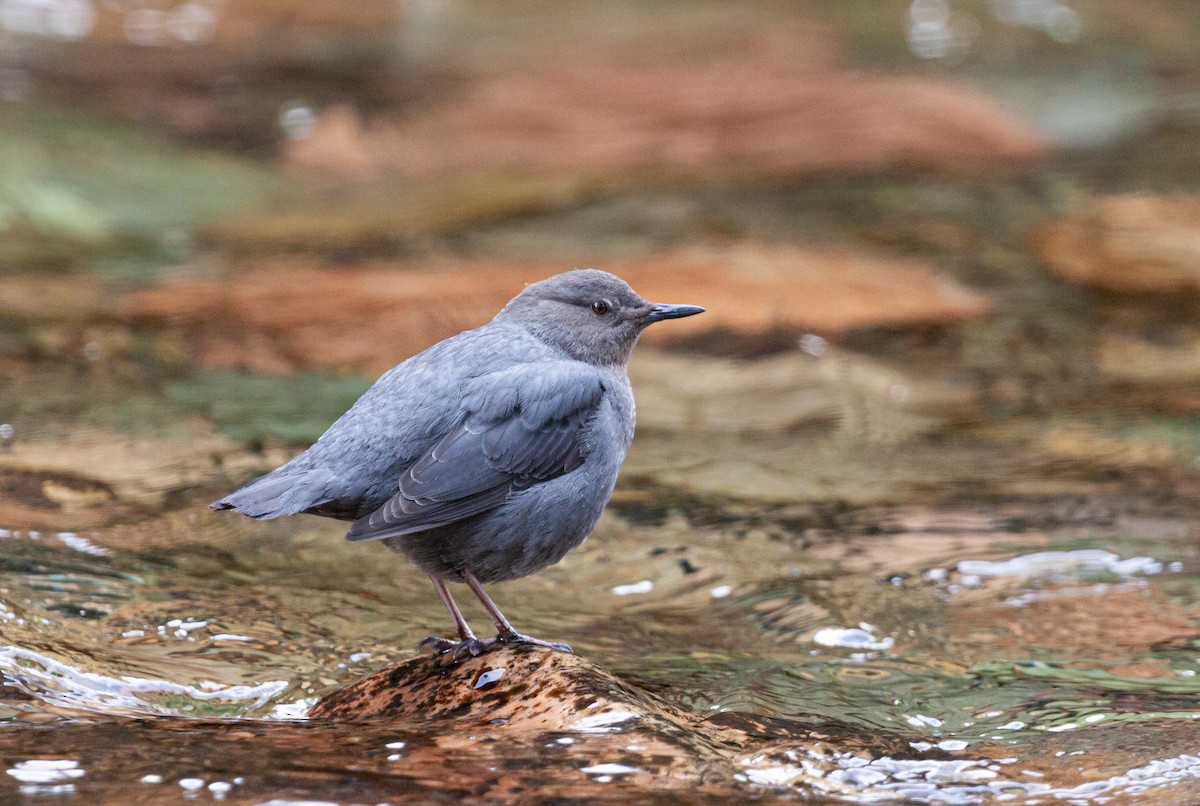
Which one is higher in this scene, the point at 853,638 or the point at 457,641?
the point at 457,641

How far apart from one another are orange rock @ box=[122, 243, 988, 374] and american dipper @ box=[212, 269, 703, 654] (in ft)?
9.89

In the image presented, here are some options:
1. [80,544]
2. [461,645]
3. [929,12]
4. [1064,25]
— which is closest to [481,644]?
[461,645]

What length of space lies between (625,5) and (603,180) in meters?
5.34

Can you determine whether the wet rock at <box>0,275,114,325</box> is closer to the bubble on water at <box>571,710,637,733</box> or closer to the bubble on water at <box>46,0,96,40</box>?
the bubble on water at <box>571,710,637,733</box>

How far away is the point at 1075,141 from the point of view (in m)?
10.4

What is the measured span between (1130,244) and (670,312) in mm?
5531

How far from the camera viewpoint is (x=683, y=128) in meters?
10.8

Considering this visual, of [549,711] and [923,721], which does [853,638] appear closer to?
[923,721]

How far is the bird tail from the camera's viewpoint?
3070mm

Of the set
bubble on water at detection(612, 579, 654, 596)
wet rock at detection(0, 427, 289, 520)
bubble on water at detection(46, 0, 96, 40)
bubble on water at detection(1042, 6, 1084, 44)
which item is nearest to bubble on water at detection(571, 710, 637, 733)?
bubble on water at detection(612, 579, 654, 596)

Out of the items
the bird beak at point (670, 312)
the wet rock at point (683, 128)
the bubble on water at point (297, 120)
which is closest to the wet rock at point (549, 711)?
the bird beak at point (670, 312)

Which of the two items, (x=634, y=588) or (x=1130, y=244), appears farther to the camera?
(x=1130, y=244)

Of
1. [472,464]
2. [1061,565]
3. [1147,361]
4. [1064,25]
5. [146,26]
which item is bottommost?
[1061,565]

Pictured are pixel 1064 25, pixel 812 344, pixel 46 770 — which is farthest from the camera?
pixel 1064 25
